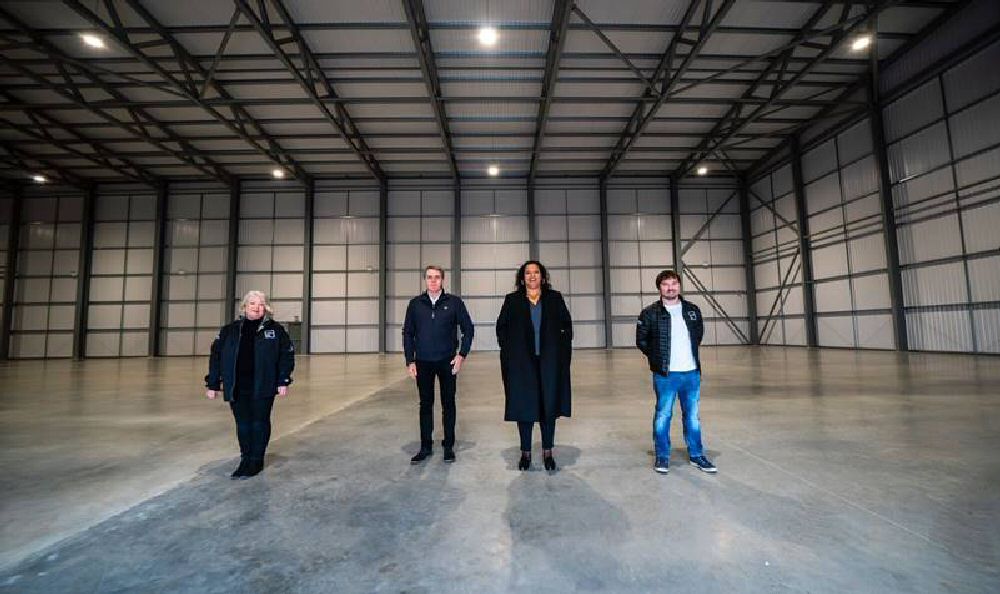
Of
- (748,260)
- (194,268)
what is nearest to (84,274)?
(194,268)

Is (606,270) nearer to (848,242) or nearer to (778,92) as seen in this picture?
(848,242)

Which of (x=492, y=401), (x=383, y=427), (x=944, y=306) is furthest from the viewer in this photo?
(x=944, y=306)

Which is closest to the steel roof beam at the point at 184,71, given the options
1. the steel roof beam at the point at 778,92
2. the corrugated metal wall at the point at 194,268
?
the corrugated metal wall at the point at 194,268

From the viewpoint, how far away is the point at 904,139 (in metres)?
16.3

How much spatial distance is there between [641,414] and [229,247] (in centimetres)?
2464

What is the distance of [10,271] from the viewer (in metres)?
23.8

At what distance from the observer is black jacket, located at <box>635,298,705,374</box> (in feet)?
12.3

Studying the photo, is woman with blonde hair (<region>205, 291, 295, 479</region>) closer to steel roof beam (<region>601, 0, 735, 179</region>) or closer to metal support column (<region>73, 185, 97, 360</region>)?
steel roof beam (<region>601, 0, 735, 179</region>)

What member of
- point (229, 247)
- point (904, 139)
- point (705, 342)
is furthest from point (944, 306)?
point (229, 247)

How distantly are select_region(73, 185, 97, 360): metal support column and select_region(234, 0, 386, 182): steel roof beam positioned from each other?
15.6 metres

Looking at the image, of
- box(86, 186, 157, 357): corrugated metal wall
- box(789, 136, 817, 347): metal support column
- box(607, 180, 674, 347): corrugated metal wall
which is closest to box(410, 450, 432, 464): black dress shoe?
box(607, 180, 674, 347): corrugated metal wall

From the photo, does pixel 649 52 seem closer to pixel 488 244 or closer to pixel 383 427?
pixel 488 244

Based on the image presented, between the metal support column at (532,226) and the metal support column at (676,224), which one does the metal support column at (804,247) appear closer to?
the metal support column at (676,224)

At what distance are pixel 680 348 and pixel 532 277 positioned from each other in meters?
1.38
